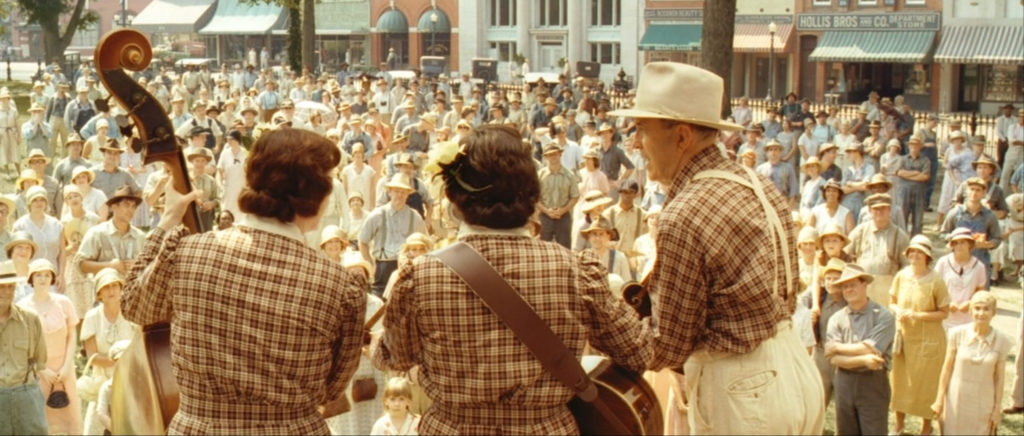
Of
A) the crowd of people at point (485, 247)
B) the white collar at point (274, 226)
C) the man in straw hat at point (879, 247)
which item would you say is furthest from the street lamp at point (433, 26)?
the white collar at point (274, 226)

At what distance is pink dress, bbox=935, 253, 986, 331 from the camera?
33.3 feet

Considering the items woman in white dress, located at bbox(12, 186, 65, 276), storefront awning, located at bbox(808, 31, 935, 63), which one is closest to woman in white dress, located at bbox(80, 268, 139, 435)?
woman in white dress, located at bbox(12, 186, 65, 276)

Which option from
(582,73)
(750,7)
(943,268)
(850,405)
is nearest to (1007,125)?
(943,268)

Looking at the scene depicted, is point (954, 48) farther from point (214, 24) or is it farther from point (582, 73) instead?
point (214, 24)

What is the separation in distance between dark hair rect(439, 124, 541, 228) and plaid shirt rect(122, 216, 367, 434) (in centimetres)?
38

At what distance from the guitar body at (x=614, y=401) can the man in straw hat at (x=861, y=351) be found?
5.13 m

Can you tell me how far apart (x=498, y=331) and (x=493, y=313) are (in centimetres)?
5

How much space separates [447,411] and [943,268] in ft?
25.9

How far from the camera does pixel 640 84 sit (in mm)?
3854

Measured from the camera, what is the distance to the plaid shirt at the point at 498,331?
11.0ft

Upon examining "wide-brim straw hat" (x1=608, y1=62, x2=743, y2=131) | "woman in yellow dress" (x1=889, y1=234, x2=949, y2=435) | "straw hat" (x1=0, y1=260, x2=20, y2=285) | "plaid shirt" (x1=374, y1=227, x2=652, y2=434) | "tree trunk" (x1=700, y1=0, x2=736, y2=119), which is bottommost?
"woman in yellow dress" (x1=889, y1=234, x2=949, y2=435)

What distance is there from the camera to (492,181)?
3.43 meters

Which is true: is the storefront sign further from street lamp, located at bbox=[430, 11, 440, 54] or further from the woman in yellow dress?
the woman in yellow dress

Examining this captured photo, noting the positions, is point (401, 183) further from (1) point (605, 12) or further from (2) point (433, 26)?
(2) point (433, 26)
